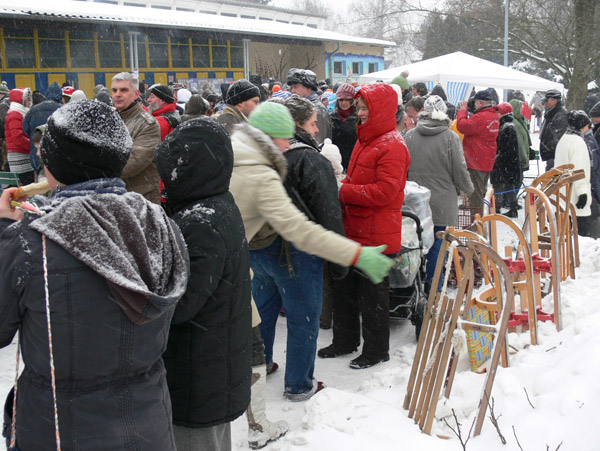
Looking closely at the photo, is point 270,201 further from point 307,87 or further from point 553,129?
point 553,129

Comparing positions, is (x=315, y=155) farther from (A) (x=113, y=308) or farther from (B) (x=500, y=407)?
(A) (x=113, y=308)

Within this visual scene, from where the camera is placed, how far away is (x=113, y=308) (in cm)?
181

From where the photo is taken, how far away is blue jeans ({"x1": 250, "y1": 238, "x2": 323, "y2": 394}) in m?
3.83

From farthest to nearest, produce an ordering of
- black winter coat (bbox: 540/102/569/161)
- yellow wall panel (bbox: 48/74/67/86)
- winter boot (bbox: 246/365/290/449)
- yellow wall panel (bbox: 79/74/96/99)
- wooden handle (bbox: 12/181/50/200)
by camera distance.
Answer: yellow wall panel (bbox: 79/74/96/99)
yellow wall panel (bbox: 48/74/67/86)
black winter coat (bbox: 540/102/569/161)
winter boot (bbox: 246/365/290/449)
wooden handle (bbox: 12/181/50/200)

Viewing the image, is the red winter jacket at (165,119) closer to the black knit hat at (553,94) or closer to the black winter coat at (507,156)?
the black winter coat at (507,156)

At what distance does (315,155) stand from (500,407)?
1.80 meters

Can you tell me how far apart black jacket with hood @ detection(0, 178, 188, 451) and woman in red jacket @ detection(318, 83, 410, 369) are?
2496mm

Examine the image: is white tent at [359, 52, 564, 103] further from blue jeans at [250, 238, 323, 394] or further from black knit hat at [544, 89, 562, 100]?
blue jeans at [250, 238, 323, 394]

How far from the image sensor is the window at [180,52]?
77.8ft

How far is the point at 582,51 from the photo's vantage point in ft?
57.7

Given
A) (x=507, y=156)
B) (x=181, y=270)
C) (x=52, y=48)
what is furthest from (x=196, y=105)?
(x=52, y=48)

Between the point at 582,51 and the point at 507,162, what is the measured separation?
1033 cm

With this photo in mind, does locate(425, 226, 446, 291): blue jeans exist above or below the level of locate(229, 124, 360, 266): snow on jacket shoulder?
below

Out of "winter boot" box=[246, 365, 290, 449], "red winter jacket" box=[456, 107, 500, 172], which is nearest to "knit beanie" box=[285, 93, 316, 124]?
"winter boot" box=[246, 365, 290, 449]
